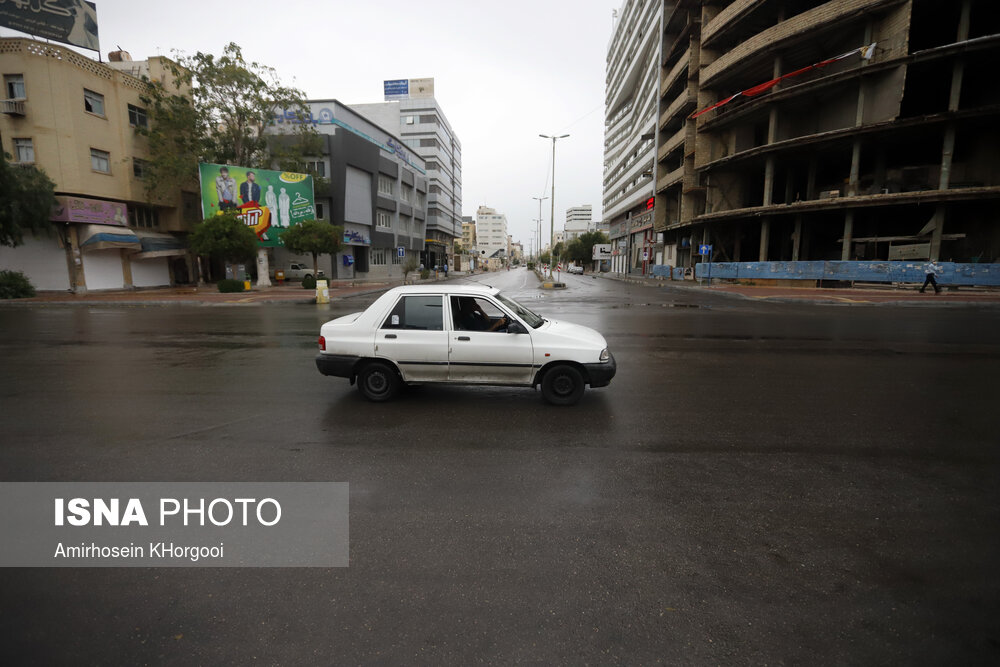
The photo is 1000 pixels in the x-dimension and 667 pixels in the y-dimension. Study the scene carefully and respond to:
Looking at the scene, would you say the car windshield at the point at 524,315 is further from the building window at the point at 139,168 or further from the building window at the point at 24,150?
the building window at the point at 139,168

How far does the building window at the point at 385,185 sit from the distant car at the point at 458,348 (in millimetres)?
44048

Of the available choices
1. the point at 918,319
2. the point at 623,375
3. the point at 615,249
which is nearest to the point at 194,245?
the point at 623,375

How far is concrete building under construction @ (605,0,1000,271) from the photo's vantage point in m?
26.4

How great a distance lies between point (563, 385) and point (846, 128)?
33290mm

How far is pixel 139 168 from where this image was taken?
30359mm

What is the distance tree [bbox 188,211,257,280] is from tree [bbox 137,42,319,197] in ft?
19.0

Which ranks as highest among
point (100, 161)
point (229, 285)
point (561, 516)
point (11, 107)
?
point (11, 107)

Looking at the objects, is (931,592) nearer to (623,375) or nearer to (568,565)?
(568,565)

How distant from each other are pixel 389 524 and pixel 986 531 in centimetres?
416

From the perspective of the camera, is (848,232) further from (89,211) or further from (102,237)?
(89,211)

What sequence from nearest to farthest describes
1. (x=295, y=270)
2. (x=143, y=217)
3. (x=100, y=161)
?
(x=100, y=161), (x=143, y=217), (x=295, y=270)

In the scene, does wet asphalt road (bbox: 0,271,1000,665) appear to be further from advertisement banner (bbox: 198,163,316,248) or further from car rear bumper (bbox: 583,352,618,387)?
advertisement banner (bbox: 198,163,316,248)

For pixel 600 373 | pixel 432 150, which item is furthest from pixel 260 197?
pixel 432 150

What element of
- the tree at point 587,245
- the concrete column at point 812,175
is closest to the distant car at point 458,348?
the concrete column at point 812,175
